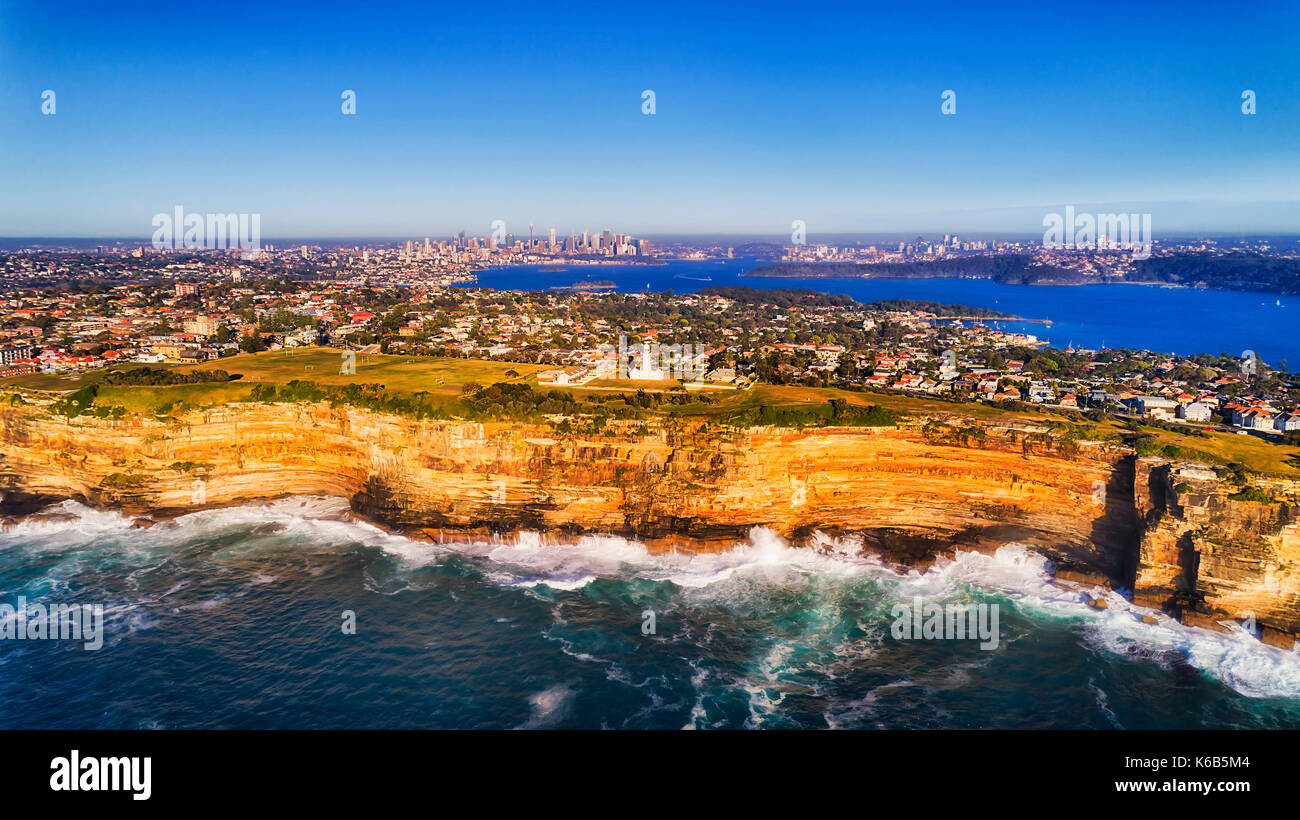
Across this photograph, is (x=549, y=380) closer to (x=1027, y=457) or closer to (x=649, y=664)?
(x=649, y=664)

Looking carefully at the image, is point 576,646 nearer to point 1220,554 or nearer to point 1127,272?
point 1220,554

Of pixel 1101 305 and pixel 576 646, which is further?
pixel 1101 305

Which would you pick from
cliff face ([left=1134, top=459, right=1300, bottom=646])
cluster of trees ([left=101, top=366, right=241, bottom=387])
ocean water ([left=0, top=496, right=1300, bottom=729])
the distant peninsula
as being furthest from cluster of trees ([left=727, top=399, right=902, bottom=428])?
the distant peninsula

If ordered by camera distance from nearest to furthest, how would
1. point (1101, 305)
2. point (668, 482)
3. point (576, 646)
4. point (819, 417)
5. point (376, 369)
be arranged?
point (576, 646)
point (668, 482)
point (819, 417)
point (376, 369)
point (1101, 305)

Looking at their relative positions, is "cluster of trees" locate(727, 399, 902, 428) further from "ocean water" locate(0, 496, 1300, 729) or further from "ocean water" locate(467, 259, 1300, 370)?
"ocean water" locate(467, 259, 1300, 370)

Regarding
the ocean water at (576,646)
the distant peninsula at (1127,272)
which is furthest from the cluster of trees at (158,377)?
the distant peninsula at (1127,272)

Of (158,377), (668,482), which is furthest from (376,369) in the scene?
(668,482)
